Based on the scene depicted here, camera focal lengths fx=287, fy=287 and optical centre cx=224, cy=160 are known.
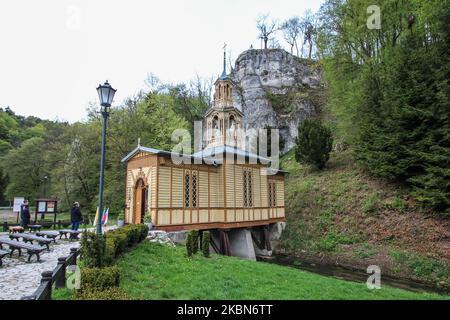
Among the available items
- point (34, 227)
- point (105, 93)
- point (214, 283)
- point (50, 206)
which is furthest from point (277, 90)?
point (214, 283)

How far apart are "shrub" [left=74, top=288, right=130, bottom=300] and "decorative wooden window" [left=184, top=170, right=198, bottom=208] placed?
835cm

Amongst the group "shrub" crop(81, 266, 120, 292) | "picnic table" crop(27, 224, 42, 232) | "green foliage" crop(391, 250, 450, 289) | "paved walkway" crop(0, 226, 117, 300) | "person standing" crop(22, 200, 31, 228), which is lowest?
"green foliage" crop(391, 250, 450, 289)

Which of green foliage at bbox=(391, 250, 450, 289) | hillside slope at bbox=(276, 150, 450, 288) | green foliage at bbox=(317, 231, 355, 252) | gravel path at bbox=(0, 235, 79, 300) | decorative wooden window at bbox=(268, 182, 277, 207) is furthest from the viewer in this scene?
decorative wooden window at bbox=(268, 182, 277, 207)

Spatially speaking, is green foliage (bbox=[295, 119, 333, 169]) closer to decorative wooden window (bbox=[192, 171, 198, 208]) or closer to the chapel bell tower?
the chapel bell tower

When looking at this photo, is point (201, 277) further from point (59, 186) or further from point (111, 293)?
point (59, 186)

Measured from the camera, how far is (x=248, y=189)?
17.3 metres

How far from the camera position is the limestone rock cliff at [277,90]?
120 feet

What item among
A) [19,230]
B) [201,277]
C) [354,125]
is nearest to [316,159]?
[354,125]

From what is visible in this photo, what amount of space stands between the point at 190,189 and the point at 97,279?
28.1ft

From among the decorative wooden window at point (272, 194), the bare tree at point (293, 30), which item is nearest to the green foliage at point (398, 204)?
the decorative wooden window at point (272, 194)

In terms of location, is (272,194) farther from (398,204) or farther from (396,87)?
(396,87)

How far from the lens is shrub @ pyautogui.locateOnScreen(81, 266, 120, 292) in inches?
221

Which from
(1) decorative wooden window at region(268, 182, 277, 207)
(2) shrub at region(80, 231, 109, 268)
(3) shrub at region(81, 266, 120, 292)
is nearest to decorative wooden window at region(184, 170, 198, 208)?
(1) decorative wooden window at region(268, 182, 277, 207)

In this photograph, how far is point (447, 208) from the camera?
1344 centimetres
